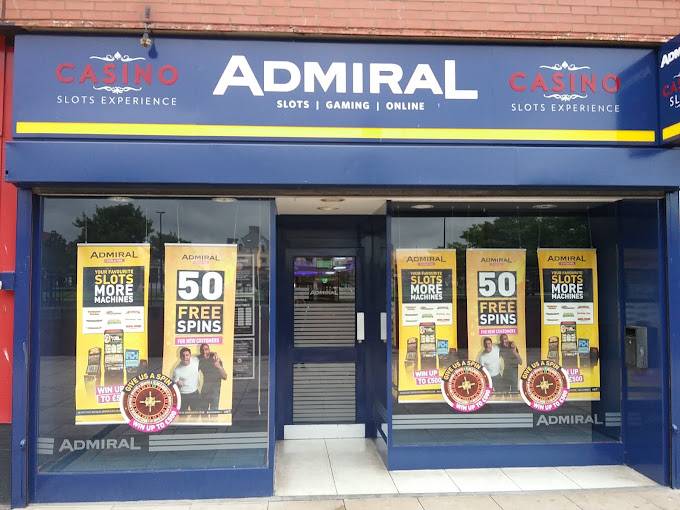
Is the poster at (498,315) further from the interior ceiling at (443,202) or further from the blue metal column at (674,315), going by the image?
the blue metal column at (674,315)

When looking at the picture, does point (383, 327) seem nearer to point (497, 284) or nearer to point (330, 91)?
point (497, 284)

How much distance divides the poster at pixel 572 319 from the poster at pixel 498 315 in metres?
0.25

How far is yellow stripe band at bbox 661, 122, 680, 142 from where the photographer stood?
475cm

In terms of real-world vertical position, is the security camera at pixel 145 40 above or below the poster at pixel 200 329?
above

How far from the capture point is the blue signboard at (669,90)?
4.77 m

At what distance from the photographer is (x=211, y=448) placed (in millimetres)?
4957

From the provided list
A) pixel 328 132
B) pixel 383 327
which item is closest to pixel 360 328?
pixel 383 327

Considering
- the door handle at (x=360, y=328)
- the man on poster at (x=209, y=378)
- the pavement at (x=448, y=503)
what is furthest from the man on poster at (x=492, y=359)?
the man on poster at (x=209, y=378)

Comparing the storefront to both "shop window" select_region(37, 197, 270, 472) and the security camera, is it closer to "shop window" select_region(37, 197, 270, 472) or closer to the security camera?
"shop window" select_region(37, 197, 270, 472)

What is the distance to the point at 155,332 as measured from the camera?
4.96 metres

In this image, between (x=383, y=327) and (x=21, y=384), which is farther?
(x=383, y=327)

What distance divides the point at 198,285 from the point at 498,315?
304 centimetres

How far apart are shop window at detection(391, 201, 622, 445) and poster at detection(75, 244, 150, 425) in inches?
96.3

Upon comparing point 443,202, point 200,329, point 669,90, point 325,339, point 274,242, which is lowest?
point 325,339
